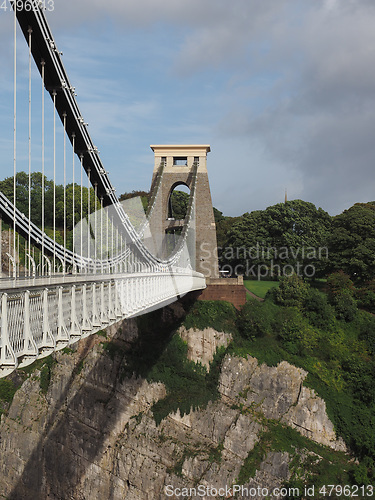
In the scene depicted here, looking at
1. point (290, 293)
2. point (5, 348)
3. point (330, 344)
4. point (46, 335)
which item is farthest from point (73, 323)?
point (290, 293)

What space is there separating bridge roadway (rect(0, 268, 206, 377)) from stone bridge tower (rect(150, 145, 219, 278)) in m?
26.0

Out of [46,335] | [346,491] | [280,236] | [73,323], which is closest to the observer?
[46,335]

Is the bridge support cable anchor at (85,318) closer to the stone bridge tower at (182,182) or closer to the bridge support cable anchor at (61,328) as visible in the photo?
the bridge support cable anchor at (61,328)

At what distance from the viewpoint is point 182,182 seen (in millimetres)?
47344

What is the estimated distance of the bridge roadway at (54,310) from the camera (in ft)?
30.2

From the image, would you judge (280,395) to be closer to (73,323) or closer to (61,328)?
(73,323)

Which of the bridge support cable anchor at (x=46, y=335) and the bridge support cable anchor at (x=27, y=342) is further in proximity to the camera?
the bridge support cable anchor at (x=46, y=335)

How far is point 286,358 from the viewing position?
104ft

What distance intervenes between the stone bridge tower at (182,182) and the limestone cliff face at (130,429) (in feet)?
42.3

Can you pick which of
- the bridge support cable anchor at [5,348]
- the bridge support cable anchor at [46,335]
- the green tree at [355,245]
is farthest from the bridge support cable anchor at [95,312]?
the green tree at [355,245]

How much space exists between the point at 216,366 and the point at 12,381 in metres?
13.8

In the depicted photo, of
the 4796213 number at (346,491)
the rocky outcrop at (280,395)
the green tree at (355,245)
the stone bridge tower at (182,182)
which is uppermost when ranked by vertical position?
the stone bridge tower at (182,182)

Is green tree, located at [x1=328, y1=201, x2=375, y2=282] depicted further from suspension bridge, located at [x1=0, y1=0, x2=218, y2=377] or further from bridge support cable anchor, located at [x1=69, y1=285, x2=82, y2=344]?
bridge support cable anchor, located at [x1=69, y1=285, x2=82, y2=344]

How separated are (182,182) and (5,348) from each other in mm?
39101
